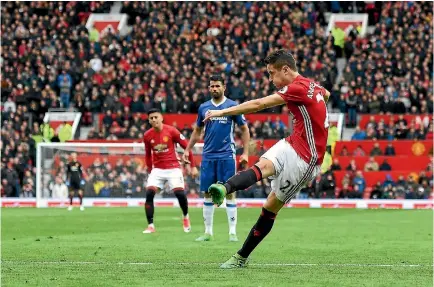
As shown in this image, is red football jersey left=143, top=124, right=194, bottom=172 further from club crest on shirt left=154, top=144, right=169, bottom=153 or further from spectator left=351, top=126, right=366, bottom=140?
spectator left=351, top=126, right=366, bottom=140

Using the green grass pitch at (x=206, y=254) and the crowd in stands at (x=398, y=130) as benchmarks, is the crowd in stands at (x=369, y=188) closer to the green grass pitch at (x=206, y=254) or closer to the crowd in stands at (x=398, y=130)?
the crowd in stands at (x=398, y=130)

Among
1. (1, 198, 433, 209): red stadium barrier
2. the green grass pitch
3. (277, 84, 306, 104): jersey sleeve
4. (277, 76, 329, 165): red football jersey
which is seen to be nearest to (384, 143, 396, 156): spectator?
(1, 198, 433, 209): red stadium barrier

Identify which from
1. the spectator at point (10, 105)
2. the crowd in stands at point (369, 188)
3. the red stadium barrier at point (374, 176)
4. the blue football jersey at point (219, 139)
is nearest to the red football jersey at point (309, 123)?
the blue football jersey at point (219, 139)

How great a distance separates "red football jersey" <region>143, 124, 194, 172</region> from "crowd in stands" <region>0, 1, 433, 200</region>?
1612 cm

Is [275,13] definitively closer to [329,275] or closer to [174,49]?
[174,49]

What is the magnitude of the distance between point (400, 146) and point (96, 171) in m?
11.3

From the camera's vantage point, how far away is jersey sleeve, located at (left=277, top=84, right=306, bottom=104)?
11305 millimetres

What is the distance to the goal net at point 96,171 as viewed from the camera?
33188mm

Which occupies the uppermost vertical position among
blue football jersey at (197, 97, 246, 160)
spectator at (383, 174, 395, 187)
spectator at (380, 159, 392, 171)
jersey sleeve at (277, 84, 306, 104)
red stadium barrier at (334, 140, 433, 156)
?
jersey sleeve at (277, 84, 306, 104)

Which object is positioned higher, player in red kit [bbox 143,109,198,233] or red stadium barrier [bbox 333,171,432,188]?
player in red kit [bbox 143,109,198,233]

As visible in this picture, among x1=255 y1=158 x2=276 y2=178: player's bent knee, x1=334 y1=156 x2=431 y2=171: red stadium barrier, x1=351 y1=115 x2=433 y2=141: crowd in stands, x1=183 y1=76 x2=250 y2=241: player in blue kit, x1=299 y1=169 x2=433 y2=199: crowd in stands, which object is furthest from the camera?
x1=351 y1=115 x2=433 y2=141: crowd in stands

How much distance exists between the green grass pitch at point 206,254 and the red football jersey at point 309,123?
1.41m

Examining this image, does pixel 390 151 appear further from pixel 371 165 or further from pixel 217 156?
pixel 217 156

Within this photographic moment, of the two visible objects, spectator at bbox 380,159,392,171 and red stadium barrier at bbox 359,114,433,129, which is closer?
spectator at bbox 380,159,392,171
